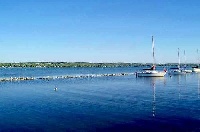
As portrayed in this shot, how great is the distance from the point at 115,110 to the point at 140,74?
101 meters

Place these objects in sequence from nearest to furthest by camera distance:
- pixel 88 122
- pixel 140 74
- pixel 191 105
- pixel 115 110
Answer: pixel 88 122 < pixel 115 110 < pixel 191 105 < pixel 140 74

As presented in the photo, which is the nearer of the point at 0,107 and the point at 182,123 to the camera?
the point at 182,123

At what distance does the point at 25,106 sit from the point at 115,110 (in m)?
16.4

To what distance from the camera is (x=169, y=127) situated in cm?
3700

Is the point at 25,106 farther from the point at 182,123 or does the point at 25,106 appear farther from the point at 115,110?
the point at 182,123

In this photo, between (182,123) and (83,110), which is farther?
(83,110)

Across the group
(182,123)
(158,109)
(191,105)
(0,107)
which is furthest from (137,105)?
(0,107)

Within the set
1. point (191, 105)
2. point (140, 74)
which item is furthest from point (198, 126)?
point (140, 74)

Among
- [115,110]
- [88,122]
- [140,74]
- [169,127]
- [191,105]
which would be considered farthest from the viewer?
[140,74]

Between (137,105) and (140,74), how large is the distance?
95397 millimetres

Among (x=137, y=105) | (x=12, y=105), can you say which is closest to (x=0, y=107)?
(x=12, y=105)

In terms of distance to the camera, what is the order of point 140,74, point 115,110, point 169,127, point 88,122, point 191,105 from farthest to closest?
point 140,74
point 191,105
point 115,110
point 88,122
point 169,127

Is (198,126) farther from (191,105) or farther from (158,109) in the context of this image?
(191,105)

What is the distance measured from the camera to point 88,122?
39938 mm
